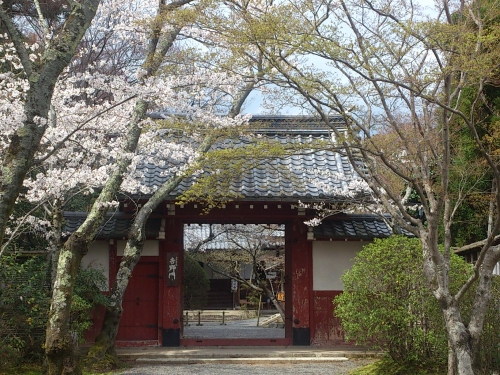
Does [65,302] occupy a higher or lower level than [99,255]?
lower

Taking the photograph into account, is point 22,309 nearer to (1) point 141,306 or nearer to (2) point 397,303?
(1) point 141,306

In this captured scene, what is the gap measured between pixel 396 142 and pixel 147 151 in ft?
15.9

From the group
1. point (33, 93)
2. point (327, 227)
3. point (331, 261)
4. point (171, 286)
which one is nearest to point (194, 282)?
point (171, 286)

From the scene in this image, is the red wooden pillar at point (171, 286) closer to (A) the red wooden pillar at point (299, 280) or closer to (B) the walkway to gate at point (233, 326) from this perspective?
(A) the red wooden pillar at point (299, 280)

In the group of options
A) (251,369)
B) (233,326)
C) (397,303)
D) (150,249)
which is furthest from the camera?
(233,326)

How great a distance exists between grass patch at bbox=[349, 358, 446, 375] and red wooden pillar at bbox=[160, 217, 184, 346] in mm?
4140

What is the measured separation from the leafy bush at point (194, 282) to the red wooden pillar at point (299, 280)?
23.3 feet

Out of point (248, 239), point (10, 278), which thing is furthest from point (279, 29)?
point (248, 239)

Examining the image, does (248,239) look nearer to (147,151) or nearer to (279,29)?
(147,151)

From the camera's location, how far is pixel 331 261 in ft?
42.0

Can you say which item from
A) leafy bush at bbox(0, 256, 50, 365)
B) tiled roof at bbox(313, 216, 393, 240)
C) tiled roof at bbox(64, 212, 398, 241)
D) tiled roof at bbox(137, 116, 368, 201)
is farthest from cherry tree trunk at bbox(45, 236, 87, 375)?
tiled roof at bbox(313, 216, 393, 240)

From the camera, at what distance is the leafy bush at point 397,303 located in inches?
345

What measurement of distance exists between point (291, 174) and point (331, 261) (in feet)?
6.74

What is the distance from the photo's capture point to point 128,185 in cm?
1084
